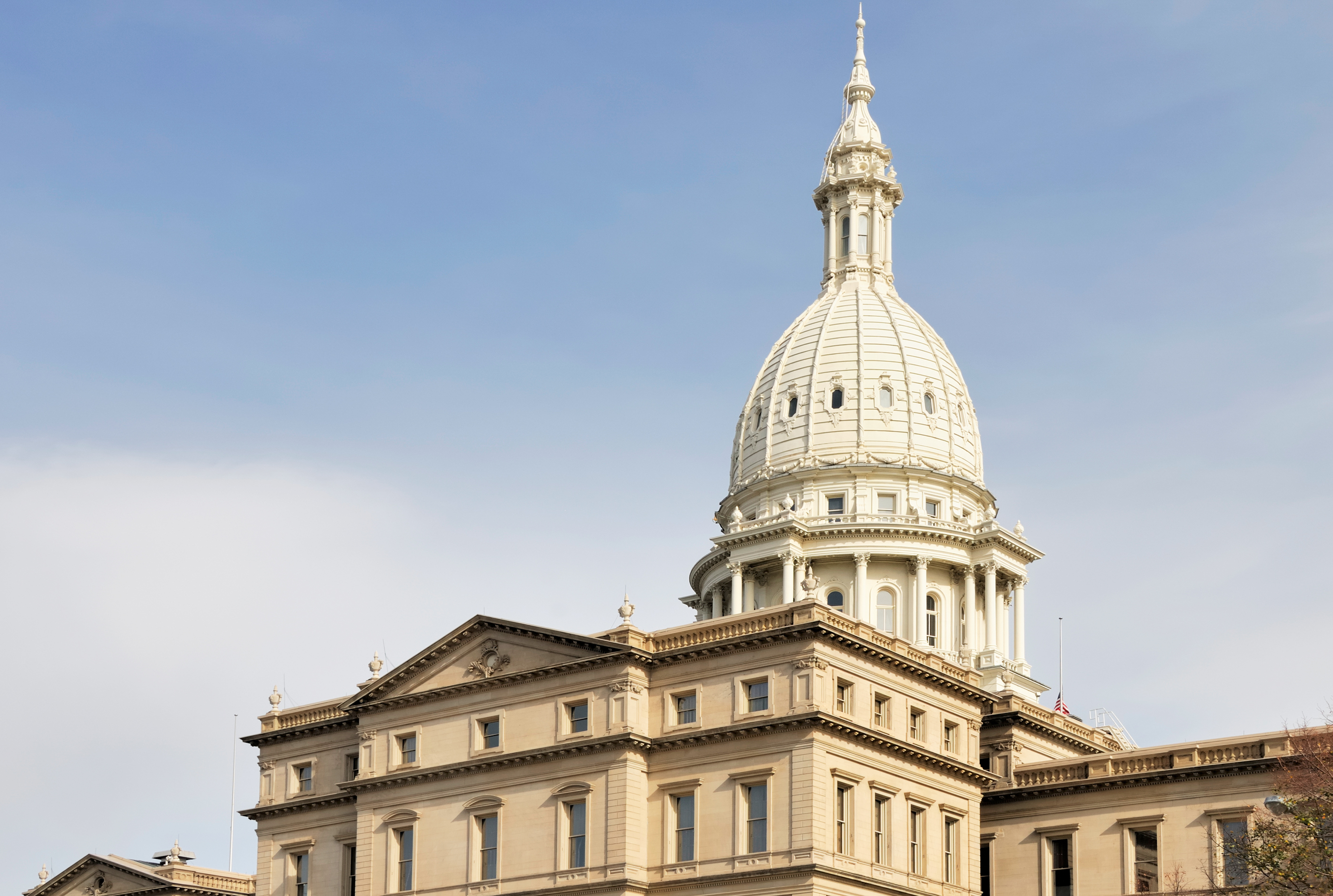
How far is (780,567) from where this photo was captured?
377 ft

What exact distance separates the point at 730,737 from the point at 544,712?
8.51 m

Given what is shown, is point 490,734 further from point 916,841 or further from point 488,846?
point 916,841

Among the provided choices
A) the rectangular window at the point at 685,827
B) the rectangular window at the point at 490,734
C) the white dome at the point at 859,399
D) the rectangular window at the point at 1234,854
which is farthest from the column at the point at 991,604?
the rectangular window at the point at 685,827

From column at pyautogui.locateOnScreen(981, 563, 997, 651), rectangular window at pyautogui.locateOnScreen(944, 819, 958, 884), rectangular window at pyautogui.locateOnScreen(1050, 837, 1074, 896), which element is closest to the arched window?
column at pyautogui.locateOnScreen(981, 563, 997, 651)

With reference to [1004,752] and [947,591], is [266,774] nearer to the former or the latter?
[1004,752]

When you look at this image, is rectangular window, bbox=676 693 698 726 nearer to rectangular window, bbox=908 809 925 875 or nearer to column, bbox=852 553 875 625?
rectangular window, bbox=908 809 925 875

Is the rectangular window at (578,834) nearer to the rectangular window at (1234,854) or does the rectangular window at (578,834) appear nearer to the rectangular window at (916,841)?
the rectangular window at (916,841)

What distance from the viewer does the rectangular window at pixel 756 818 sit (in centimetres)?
7650

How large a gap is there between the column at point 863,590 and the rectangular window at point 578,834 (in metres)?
34.6

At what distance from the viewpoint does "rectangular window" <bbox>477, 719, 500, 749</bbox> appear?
275ft

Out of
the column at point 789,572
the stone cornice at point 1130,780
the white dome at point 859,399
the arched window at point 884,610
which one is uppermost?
the white dome at point 859,399

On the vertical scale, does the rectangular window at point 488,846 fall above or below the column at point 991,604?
below

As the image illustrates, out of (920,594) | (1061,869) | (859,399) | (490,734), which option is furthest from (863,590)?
(490,734)

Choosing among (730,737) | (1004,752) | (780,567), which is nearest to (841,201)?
(780,567)
